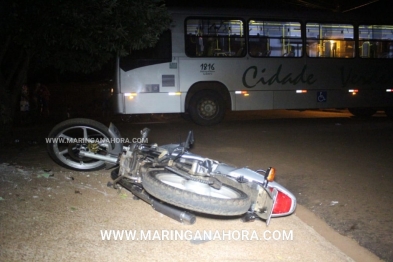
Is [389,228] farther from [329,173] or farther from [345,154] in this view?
[345,154]

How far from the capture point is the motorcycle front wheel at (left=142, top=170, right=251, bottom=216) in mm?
3469

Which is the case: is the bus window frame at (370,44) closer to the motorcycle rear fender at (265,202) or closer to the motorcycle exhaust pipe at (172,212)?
the motorcycle rear fender at (265,202)

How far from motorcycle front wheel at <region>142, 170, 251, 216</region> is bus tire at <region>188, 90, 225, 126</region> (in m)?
8.63

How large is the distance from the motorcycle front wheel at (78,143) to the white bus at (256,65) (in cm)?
614

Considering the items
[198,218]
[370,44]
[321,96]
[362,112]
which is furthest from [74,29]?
[362,112]

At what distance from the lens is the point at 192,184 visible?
3943mm

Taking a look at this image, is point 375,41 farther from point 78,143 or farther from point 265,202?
point 265,202

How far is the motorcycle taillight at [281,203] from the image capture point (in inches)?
164

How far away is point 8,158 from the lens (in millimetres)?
7223

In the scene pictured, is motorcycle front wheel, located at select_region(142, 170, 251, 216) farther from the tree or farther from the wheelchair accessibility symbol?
the wheelchair accessibility symbol

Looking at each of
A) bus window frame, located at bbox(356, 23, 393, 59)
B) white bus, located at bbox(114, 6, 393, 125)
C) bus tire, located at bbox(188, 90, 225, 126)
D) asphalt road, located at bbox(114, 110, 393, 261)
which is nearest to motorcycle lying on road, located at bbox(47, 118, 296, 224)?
asphalt road, located at bbox(114, 110, 393, 261)

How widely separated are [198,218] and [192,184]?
0.66 meters

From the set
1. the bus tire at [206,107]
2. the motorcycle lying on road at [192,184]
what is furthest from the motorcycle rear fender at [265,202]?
the bus tire at [206,107]

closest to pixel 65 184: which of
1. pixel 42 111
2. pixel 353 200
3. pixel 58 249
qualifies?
pixel 58 249
